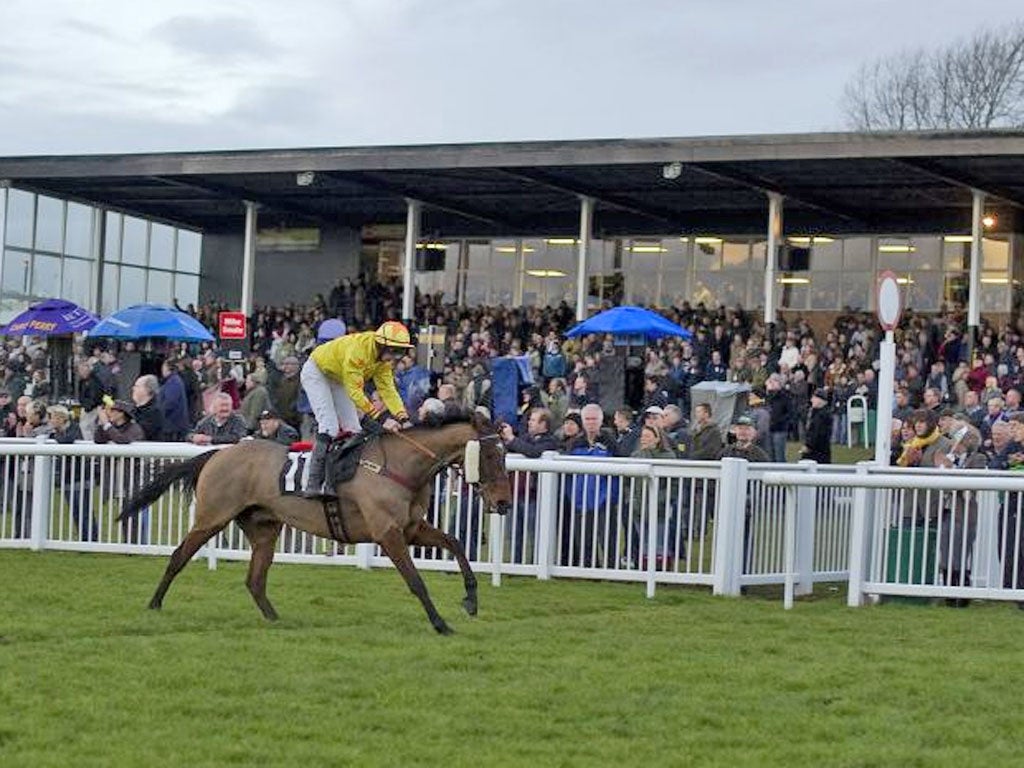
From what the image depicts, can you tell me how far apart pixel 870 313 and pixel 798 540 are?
23828mm

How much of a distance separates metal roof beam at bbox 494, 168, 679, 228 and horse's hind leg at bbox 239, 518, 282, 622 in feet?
71.9

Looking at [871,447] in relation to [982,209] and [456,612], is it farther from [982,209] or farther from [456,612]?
[456,612]

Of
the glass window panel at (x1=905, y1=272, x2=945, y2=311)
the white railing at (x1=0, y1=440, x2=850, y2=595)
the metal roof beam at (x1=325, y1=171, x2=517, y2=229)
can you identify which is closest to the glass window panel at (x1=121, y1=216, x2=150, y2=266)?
the metal roof beam at (x1=325, y1=171, x2=517, y2=229)

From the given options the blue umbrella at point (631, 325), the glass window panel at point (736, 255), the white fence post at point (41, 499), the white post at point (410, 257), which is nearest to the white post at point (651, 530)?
the white fence post at point (41, 499)

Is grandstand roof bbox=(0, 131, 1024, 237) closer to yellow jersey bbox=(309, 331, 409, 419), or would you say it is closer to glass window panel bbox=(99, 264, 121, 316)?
glass window panel bbox=(99, 264, 121, 316)

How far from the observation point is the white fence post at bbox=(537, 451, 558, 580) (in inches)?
517

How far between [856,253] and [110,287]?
1675cm

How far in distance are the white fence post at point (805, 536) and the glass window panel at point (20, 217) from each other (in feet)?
93.8

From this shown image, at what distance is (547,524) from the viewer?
1312 centimetres

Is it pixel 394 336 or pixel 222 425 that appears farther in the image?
pixel 222 425

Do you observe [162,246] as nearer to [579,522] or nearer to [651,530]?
[579,522]

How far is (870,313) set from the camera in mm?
36094

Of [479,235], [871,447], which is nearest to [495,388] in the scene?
[871,447]

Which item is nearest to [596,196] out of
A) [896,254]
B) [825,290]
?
[825,290]
